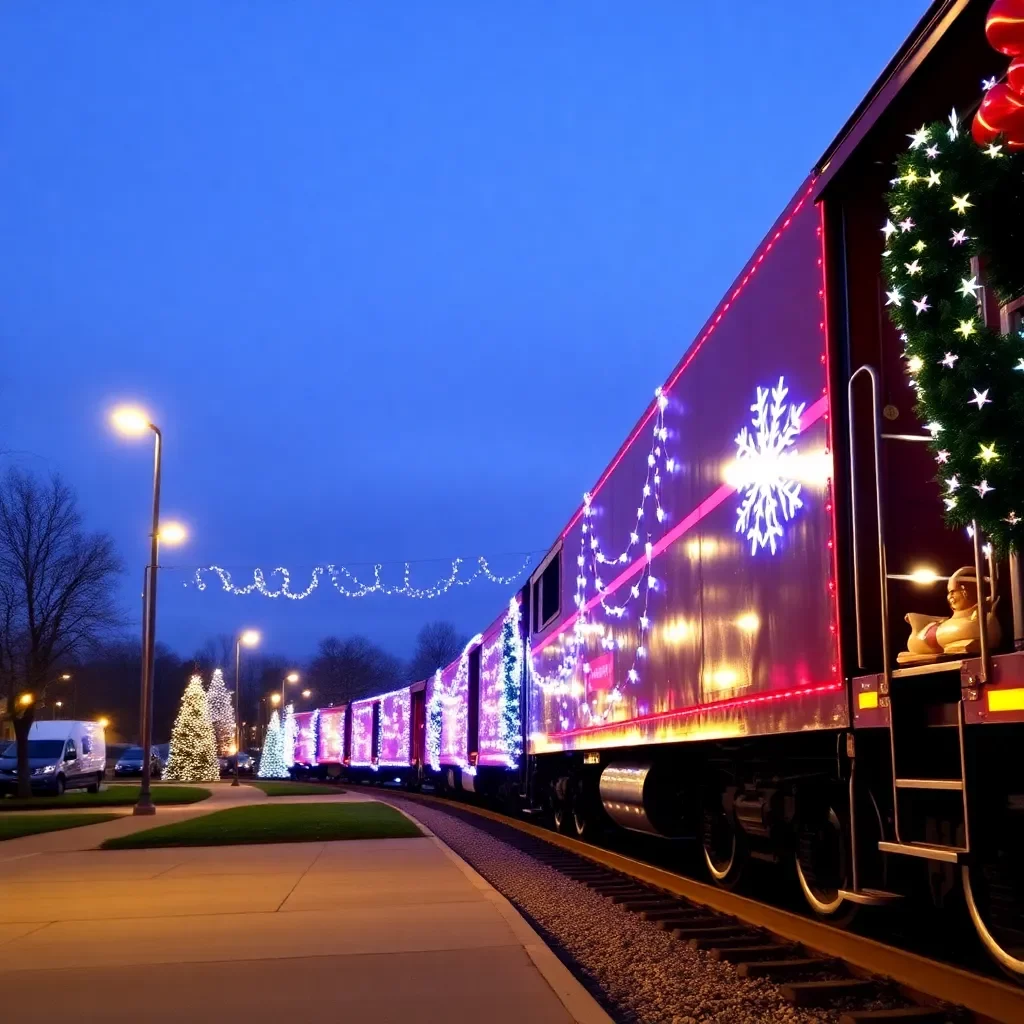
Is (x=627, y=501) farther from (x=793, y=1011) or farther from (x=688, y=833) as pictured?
(x=793, y=1011)

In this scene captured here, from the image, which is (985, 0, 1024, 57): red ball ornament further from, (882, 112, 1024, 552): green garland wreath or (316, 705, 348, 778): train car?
(316, 705, 348, 778): train car

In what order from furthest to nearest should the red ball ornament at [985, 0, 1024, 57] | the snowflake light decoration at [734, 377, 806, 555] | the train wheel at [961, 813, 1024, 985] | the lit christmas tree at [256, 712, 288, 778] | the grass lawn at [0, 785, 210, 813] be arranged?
the lit christmas tree at [256, 712, 288, 778] → the grass lawn at [0, 785, 210, 813] → the snowflake light decoration at [734, 377, 806, 555] → the train wheel at [961, 813, 1024, 985] → the red ball ornament at [985, 0, 1024, 57]

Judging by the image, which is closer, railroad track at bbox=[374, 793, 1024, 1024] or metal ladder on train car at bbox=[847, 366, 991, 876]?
metal ladder on train car at bbox=[847, 366, 991, 876]

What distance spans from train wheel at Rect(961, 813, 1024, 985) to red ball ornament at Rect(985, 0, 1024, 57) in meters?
2.87

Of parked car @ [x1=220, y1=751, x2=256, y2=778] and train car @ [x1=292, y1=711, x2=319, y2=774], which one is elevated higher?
train car @ [x1=292, y1=711, x2=319, y2=774]

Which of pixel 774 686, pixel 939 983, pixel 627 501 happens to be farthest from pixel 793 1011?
pixel 627 501

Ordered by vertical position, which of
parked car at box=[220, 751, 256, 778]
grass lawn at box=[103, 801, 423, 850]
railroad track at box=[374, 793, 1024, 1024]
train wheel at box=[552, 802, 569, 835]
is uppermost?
railroad track at box=[374, 793, 1024, 1024]

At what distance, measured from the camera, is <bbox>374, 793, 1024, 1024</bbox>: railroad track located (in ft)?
16.1

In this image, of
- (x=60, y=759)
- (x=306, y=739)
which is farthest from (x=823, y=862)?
(x=306, y=739)

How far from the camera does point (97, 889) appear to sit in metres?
9.64

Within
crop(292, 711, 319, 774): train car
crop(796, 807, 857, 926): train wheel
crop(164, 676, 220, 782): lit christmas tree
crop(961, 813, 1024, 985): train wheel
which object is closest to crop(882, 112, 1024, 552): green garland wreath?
crop(961, 813, 1024, 985): train wheel

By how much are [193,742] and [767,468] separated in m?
41.0

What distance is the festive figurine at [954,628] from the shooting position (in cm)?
453

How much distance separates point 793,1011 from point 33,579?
29985 millimetres
